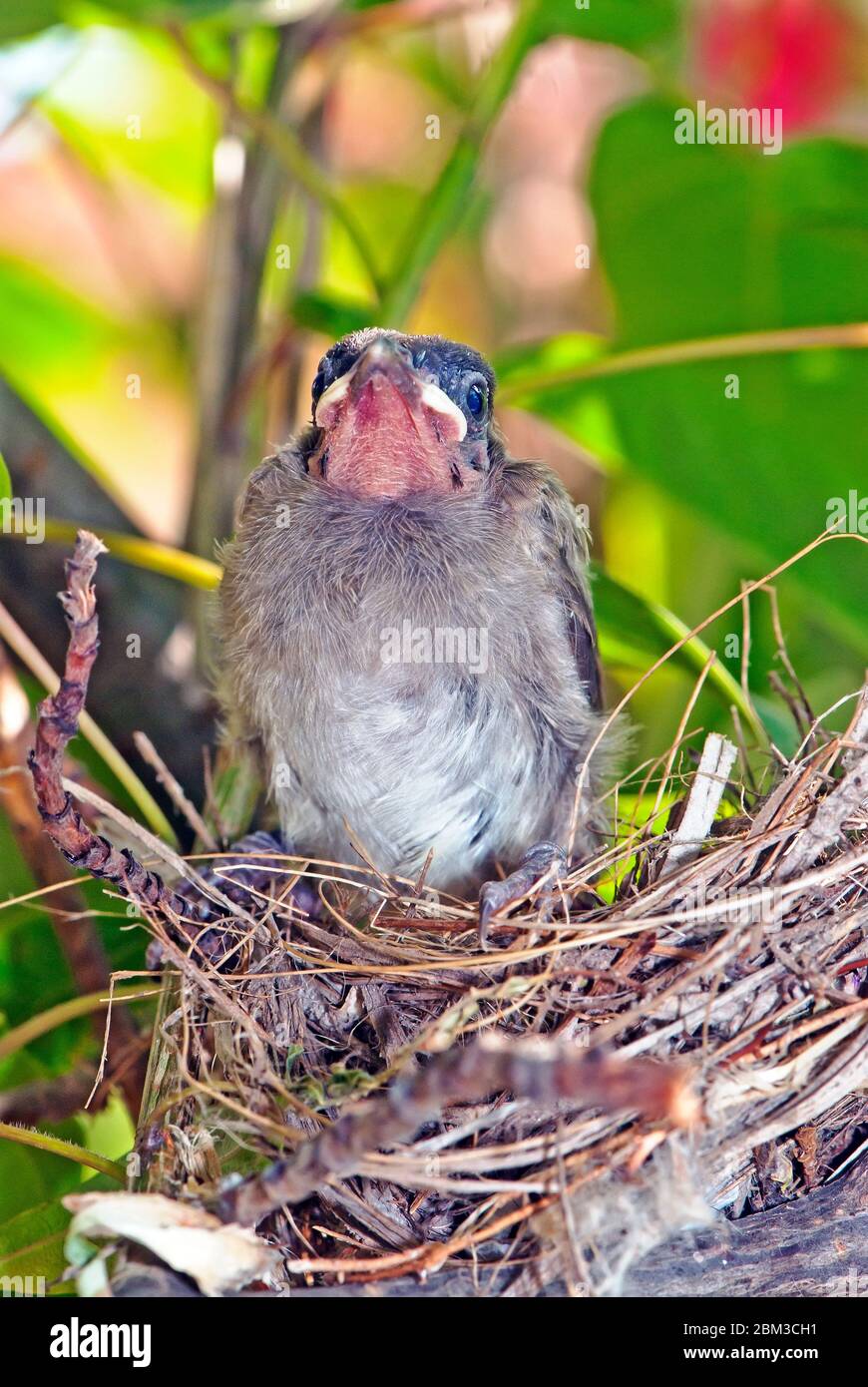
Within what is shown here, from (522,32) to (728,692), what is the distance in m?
1.09

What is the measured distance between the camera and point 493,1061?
2.78 ft

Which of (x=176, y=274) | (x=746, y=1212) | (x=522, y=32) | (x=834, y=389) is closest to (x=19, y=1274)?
(x=746, y=1212)

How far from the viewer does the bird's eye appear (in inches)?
65.9

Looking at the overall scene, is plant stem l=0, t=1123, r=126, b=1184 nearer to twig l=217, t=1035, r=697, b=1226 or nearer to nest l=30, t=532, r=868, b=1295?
nest l=30, t=532, r=868, b=1295

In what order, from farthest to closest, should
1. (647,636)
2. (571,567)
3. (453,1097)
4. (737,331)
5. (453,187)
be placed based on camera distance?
(737,331) < (453,187) < (647,636) < (571,567) < (453,1097)

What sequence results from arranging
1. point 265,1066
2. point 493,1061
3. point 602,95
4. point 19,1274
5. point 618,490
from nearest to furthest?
point 493,1061
point 265,1066
point 19,1274
point 618,490
point 602,95

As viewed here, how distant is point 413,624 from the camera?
5.24ft

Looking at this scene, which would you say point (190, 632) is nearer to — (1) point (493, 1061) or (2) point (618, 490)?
(2) point (618, 490)

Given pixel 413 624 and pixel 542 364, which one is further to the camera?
pixel 542 364

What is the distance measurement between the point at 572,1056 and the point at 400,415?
84 cm

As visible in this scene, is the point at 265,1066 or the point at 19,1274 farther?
the point at 19,1274

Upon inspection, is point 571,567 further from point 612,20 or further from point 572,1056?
point 612,20

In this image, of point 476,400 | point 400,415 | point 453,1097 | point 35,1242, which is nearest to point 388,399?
point 400,415
